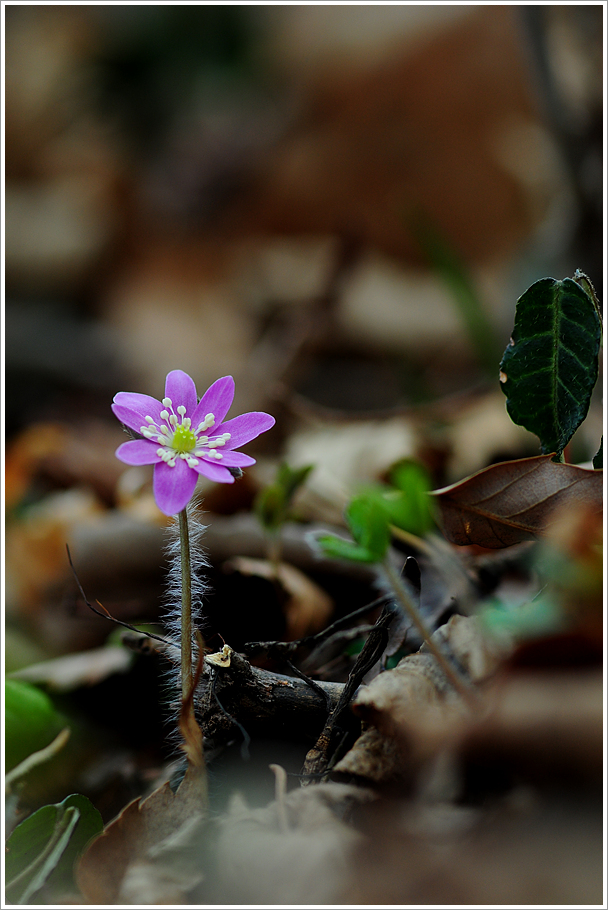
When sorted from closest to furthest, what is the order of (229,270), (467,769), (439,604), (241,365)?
(467,769), (439,604), (241,365), (229,270)

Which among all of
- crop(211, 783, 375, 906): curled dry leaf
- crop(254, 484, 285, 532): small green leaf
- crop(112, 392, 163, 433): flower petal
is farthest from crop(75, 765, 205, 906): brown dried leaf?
crop(254, 484, 285, 532): small green leaf

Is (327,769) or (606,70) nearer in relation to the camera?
(327,769)

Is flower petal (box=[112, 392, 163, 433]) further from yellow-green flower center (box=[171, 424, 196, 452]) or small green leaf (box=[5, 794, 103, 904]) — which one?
small green leaf (box=[5, 794, 103, 904])

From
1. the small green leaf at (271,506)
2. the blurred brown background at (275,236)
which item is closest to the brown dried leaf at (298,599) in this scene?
the small green leaf at (271,506)

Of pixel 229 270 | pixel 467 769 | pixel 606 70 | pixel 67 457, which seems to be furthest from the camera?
pixel 229 270

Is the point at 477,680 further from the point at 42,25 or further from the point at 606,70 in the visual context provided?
the point at 42,25

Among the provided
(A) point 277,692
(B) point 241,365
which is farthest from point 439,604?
(B) point 241,365
